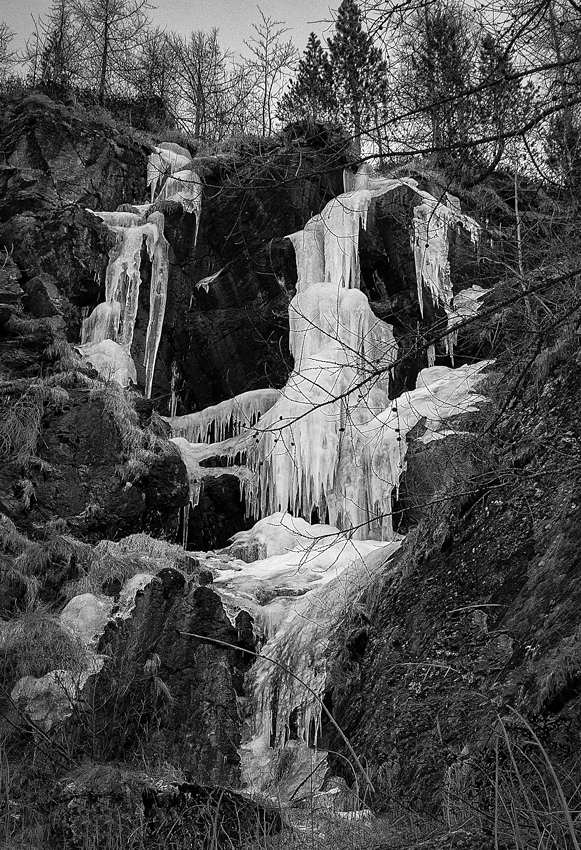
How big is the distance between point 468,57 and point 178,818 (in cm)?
311

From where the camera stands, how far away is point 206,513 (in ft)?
39.8

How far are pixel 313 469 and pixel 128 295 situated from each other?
4963mm

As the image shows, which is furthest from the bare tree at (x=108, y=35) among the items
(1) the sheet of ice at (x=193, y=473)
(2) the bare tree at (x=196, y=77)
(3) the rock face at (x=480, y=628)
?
(3) the rock face at (x=480, y=628)

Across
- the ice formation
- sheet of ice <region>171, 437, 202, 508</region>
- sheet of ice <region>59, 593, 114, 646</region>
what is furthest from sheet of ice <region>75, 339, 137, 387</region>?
sheet of ice <region>59, 593, 114, 646</region>

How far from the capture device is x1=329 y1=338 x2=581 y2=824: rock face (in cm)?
274

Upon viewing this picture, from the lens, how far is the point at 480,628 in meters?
4.09

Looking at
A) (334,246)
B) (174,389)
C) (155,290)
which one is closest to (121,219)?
(155,290)

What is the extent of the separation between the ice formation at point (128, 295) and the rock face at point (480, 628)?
820 cm

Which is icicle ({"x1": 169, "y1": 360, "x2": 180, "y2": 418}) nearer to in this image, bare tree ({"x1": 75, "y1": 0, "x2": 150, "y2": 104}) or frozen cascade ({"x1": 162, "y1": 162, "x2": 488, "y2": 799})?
frozen cascade ({"x1": 162, "y1": 162, "x2": 488, "y2": 799})

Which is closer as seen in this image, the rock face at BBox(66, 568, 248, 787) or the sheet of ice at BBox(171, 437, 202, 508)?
the rock face at BBox(66, 568, 248, 787)

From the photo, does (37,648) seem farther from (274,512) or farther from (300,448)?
(300,448)

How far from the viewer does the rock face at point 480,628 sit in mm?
2742

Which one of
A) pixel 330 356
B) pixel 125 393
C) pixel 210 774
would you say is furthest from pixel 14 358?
pixel 210 774

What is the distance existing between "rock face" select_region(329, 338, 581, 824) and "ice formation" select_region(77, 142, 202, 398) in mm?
8198
